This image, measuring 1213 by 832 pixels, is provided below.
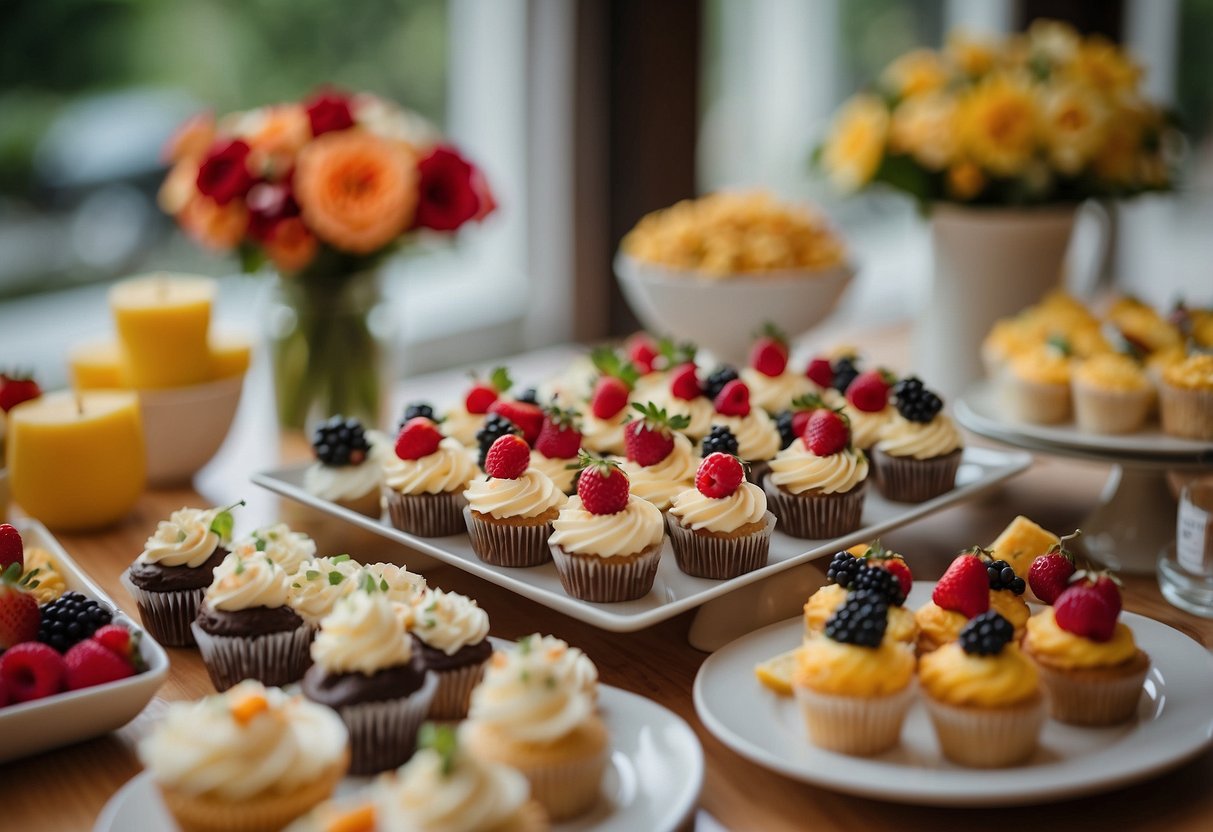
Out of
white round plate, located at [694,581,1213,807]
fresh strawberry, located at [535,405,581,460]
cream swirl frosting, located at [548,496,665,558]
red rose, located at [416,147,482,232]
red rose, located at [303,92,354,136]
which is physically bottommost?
white round plate, located at [694,581,1213,807]

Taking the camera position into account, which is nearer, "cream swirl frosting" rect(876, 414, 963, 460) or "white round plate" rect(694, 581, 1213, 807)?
"white round plate" rect(694, 581, 1213, 807)

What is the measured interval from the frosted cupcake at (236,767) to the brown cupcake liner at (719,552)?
57 centimetres

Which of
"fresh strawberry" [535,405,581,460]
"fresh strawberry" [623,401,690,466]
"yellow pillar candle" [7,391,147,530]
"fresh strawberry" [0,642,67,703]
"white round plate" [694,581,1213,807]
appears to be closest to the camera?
"white round plate" [694,581,1213,807]

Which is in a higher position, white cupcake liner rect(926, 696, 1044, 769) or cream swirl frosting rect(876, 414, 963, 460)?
cream swirl frosting rect(876, 414, 963, 460)

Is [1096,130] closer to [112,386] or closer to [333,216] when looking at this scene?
[333,216]

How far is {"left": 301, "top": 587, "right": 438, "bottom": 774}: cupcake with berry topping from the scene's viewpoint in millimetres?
1137

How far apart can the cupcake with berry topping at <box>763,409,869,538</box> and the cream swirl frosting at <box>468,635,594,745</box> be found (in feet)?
1.96

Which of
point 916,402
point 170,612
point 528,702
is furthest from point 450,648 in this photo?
point 916,402

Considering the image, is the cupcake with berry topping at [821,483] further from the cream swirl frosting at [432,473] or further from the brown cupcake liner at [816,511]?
the cream swirl frosting at [432,473]

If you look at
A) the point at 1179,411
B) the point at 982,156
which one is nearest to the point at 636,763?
the point at 1179,411

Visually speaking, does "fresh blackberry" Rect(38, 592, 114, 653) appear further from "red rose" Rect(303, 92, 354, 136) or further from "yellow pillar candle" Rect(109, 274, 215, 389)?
"red rose" Rect(303, 92, 354, 136)

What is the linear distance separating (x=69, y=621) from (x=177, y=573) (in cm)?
16

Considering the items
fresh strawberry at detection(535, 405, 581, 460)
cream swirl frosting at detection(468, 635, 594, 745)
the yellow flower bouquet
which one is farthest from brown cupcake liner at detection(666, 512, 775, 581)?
the yellow flower bouquet

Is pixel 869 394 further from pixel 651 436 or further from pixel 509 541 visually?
pixel 509 541
